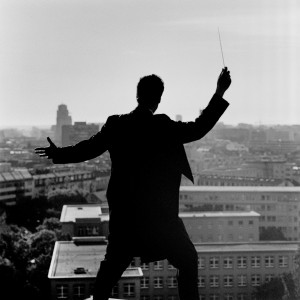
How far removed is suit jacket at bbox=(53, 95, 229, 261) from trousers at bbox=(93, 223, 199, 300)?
3 centimetres

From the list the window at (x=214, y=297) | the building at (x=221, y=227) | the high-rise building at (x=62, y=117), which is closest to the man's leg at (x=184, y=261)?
the window at (x=214, y=297)

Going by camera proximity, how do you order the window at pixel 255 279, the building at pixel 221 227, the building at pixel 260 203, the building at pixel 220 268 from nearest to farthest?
the building at pixel 220 268, the window at pixel 255 279, the building at pixel 221 227, the building at pixel 260 203

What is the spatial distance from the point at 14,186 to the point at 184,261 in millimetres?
35395

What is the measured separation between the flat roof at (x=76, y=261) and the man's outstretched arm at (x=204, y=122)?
11.5m

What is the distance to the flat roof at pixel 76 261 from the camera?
13961mm

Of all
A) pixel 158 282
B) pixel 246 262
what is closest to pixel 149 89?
pixel 158 282

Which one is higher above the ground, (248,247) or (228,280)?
(248,247)

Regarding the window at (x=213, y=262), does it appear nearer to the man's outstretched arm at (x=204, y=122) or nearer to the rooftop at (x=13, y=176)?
the man's outstretched arm at (x=204, y=122)

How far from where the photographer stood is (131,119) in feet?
8.19

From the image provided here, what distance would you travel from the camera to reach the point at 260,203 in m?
31.3

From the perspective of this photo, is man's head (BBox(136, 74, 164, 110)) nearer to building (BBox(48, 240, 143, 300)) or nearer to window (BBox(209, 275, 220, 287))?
building (BBox(48, 240, 143, 300))

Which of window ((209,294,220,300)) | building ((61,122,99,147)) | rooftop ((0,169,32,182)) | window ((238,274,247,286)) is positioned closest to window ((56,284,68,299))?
window ((209,294,220,300))

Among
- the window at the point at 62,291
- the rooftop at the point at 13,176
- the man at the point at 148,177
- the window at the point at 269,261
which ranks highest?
the man at the point at 148,177

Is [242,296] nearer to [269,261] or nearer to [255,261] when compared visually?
[255,261]
